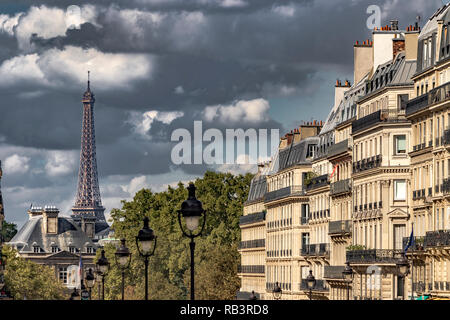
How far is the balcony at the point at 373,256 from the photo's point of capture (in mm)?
71631

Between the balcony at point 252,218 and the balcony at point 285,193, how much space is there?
508 centimetres

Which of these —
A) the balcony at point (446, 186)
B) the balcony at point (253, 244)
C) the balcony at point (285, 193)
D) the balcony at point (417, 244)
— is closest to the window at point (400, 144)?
the balcony at point (417, 244)

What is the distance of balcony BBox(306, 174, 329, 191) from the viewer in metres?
94.2

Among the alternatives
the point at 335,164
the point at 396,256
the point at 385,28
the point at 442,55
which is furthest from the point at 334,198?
the point at 442,55

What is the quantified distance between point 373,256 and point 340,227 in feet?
35.3

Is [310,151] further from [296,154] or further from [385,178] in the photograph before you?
[385,178]

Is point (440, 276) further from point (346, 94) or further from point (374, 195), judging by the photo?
point (346, 94)

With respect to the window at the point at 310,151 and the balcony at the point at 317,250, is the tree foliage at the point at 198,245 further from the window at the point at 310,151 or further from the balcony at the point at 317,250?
the balcony at the point at 317,250

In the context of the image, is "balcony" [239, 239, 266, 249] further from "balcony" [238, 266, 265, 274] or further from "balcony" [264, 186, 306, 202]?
"balcony" [264, 186, 306, 202]

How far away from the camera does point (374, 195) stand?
249 feet

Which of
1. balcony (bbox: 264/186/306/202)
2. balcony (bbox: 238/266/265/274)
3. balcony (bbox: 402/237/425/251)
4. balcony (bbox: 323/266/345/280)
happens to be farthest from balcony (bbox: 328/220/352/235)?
balcony (bbox: 238/266/265/274)

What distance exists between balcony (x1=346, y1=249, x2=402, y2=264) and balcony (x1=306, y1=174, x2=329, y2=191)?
1512 centimetres
